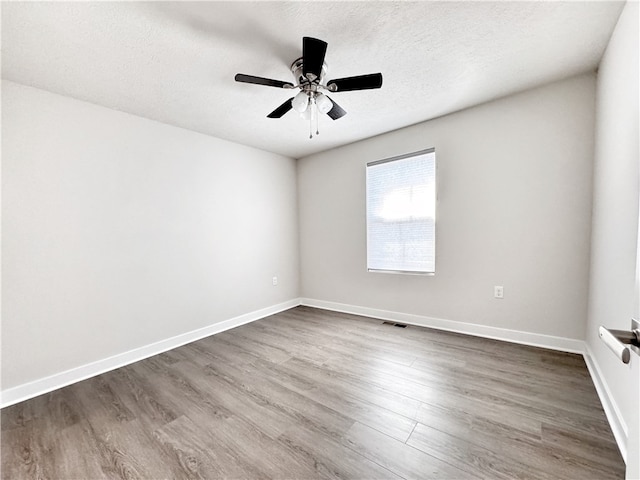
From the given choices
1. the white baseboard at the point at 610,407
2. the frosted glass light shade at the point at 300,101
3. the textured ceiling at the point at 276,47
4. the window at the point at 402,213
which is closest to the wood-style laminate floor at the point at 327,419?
the white baseboard at the point at 610,407

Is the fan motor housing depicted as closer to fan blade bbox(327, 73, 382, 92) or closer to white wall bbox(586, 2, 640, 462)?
fan blade bbox(327, 73, 382, 92)

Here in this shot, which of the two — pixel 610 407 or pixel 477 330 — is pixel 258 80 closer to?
pixel 610 407

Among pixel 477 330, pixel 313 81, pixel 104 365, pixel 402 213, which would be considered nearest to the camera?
pixel 313 81

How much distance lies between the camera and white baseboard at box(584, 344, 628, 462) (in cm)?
133

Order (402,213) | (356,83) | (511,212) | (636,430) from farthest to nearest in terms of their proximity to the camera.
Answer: (402,213) → (511,212) → (356,83) → (636,430)

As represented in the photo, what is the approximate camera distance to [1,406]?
1.84 m

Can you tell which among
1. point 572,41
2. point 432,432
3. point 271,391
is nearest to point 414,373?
point 432,432

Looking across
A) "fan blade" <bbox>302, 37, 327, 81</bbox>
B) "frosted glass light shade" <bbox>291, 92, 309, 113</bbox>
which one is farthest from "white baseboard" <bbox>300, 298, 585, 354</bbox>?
"fan blade" <bbox>302, 37, 327, 81</bbox>

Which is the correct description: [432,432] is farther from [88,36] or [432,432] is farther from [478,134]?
→ [88,36]

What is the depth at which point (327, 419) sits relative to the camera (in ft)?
5.31

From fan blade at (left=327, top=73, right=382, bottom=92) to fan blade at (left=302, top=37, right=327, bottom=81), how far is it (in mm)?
124

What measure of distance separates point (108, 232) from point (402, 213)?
3.08m

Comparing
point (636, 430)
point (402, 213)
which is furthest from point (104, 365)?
point (402, 213)

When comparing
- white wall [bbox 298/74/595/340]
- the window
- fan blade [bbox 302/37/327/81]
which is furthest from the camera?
the window
